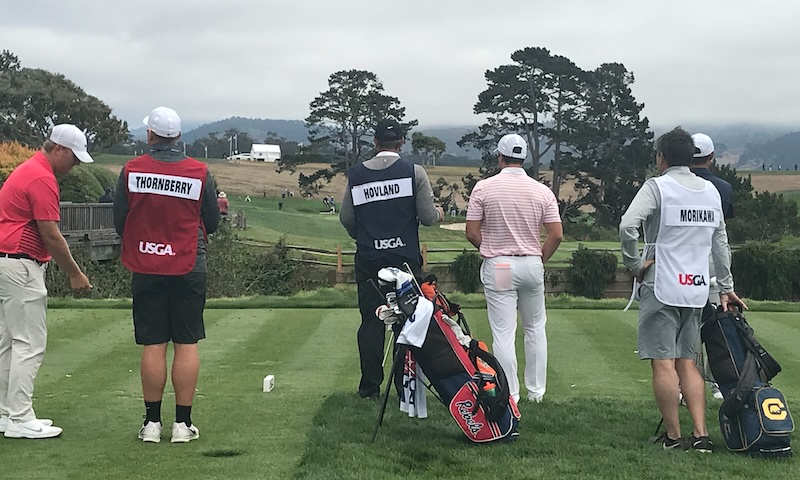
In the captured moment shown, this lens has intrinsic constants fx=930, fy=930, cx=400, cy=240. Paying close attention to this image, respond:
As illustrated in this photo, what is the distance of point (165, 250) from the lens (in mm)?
5191

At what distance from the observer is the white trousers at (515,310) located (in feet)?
20.6

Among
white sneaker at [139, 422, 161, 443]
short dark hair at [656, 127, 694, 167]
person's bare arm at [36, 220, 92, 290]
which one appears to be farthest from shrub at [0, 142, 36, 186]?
short dark hair at [656, 127, 694, 167]

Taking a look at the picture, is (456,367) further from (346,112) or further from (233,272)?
(346,112)

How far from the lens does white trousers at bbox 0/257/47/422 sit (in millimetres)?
5391

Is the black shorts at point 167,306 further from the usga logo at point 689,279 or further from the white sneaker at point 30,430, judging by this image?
the usga logo at point 689,279

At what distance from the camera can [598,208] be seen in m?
55.9

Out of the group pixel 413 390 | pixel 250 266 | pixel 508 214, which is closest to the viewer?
pixel 413 390

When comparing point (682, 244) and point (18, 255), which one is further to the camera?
point (18, 255)

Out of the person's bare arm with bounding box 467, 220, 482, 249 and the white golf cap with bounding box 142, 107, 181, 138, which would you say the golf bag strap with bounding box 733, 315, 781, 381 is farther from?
the white golf cap with bounding box 142, 107, 181, 138

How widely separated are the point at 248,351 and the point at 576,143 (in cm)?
5060

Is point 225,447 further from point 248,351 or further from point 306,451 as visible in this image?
point 248,351

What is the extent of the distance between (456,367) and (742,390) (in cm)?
158

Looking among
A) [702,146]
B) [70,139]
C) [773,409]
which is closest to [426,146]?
[702,146]

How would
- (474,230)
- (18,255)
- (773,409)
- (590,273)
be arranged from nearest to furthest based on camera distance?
(773,409), (18,255), (474,230), (590,273)
